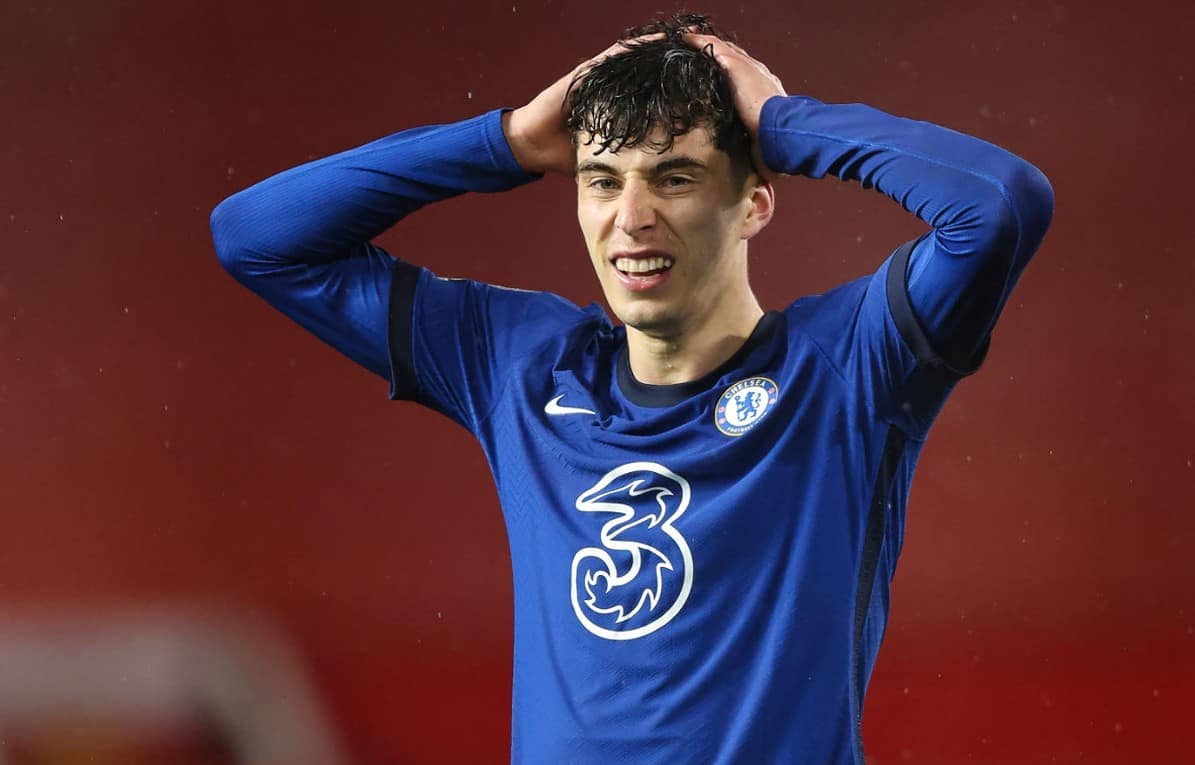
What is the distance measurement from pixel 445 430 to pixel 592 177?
1.33 m

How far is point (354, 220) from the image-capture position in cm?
137

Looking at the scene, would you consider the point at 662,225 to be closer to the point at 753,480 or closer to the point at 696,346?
the point at 696,346

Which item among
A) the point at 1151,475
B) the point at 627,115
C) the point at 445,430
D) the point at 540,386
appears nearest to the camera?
the point at 627,115

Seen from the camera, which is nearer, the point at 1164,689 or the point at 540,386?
the point at 540,386

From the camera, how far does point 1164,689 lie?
2.41 metres

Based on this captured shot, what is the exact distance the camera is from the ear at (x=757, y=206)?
4.20 feet

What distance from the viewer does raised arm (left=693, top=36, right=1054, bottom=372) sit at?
1093 millimetres

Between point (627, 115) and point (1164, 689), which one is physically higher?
point (627, 115)

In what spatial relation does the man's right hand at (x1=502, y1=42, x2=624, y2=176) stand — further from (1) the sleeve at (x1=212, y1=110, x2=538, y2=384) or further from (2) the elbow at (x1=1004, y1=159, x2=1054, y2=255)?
(2) the elbow at (x1=1004, y1=159, x2=1054, y2=255)

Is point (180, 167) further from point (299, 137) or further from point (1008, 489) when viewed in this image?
point (1008, 489)

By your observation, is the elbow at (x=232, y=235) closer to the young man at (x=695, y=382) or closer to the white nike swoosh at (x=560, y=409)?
the young man at (x=695, y=382)

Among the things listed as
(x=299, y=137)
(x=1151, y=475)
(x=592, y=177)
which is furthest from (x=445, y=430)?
(x=592, y=177)

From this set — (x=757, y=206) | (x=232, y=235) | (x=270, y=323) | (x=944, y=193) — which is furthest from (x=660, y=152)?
(x=270, y=323)

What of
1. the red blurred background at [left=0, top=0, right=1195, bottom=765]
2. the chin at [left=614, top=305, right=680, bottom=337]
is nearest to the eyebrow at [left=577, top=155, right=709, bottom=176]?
the chin at [left=614, top=305, right=680, bottom=337]
